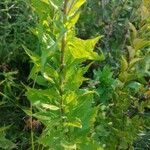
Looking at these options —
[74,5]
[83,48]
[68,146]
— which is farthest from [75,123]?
[74,5]

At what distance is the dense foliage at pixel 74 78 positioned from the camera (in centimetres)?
123

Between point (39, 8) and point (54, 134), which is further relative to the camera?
point (54, 134)

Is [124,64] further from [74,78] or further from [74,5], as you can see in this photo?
[74,5]

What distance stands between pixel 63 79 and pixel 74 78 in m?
0.04

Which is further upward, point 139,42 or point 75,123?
point 139,42

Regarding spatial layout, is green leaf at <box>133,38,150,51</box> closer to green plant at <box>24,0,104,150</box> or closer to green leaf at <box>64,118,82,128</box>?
green plant at <box>24,0,104,150</box>

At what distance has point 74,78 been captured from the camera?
1.38 m

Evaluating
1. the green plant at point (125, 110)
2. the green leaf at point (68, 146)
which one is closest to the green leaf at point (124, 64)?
the green plant at point (125, 110)

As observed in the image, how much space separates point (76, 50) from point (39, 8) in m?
0.16

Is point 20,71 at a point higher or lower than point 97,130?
higher

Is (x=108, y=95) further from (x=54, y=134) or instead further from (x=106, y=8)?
(x=106, y=8)

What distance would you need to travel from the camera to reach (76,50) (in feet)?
4.08

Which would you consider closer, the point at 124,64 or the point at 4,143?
the point at 124,64

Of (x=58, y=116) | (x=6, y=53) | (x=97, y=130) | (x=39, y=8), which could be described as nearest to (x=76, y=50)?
(x=39, y=8)
